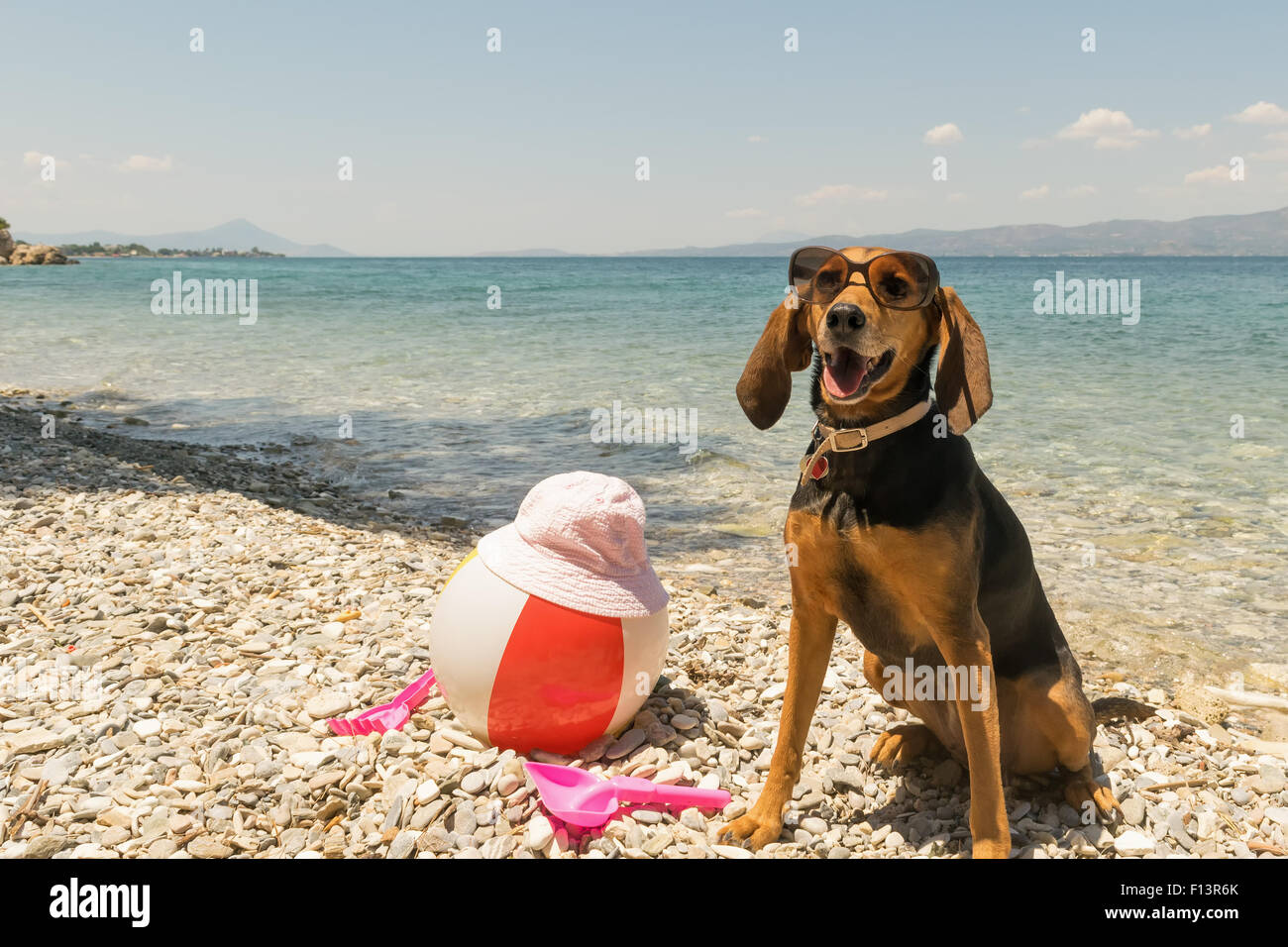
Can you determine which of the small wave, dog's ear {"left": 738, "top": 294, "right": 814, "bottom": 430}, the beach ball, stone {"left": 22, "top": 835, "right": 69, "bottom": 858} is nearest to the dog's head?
dog's ear {"left": 738, "top": 294, "right": 814, "bottom": 430}

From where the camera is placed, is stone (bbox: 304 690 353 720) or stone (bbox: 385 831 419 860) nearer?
stone (bbox: 385 831 419 860)

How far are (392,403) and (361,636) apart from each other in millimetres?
11864

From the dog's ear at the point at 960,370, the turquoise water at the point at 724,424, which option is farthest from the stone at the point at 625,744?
the turquoise water at the point at 724,424

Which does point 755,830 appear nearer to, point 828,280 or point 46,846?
point 828,280

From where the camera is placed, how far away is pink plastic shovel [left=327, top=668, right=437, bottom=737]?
4223 mm

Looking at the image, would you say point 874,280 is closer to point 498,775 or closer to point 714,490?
point 498,775

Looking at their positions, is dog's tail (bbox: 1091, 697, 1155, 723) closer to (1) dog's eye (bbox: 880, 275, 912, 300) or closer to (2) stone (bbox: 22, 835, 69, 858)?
(1) dog's eye (bbox: 880, 275, 912, 300)

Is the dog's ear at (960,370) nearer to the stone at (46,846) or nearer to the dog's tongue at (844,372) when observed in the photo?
the dog's tongue at (844,372)

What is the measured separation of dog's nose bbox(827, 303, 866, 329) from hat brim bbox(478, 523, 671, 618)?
1635 millimetres

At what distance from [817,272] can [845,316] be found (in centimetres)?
35

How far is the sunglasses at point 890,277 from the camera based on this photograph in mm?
3031

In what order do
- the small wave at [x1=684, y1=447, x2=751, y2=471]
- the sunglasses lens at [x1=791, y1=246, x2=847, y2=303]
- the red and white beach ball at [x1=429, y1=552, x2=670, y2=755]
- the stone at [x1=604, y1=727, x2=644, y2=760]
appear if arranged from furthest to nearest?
the small wave at [x1=684, y1=447, x2=751, y2=471] < the stone at [x1=604, y1=727, x2=644, y2=760] < the red and white beach ball at [x1=429, y1=552, x2=670, y2=755] < the sunglasses lens at [x1=791, y1=246, x2=847, y2=303]

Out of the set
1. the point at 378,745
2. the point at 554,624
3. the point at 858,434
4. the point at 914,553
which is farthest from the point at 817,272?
the point at 378,745

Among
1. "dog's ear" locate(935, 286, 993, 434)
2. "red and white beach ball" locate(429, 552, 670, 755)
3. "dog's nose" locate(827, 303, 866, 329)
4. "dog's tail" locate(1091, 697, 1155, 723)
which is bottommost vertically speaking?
"dog's tail" locate(1091, 697, 1155, 723)
